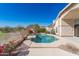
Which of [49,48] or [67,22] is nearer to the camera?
[49,48]

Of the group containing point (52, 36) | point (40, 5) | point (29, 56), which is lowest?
point (29, 56)

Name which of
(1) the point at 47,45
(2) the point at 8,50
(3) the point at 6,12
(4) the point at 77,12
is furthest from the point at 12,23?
(4) the point at 77,12

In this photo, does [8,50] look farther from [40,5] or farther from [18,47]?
[40,5]

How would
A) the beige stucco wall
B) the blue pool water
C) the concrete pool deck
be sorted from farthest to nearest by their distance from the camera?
the beige stucco wall < the blue pool water < the concrete pool deck

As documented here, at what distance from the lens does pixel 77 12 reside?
18.7 ft

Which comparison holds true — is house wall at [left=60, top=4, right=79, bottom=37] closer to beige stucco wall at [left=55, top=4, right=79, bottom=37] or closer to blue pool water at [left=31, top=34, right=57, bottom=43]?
beige stucco wall at [left=55, top=4, right=79, bottom=37]

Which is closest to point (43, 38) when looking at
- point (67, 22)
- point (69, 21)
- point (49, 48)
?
point (49, 48)

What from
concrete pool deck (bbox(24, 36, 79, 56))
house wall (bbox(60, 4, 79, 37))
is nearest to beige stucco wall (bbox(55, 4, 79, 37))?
house wall (bbox(60, 4, 79, 37))

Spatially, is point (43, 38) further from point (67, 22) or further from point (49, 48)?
point (67, 22)

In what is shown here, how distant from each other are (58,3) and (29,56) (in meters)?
1.34

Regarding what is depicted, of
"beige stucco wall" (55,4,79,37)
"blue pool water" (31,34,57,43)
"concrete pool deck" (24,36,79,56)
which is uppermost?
"beige stucco wall" (55,4,79,37)

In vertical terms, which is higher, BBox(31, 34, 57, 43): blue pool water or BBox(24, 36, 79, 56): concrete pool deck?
BBox(31, 34, 57, 43): blue pool water

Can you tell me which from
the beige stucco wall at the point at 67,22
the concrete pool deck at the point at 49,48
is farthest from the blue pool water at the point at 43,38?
the beige stucco wall at the point at 67,22

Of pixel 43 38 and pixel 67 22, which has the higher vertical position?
pixel 67 22
